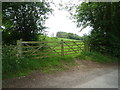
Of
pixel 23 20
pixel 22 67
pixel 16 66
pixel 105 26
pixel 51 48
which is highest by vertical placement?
pixel 23 20

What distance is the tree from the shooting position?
863cm

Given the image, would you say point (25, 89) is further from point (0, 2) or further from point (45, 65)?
point (0, 2)

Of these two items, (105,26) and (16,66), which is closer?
(16,66)

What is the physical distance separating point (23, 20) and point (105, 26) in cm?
793

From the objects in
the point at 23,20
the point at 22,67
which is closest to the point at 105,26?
the point at 23,20

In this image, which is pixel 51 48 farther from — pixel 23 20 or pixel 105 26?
pixel 105 26

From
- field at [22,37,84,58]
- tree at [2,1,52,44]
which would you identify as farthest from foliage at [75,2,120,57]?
tree at [2,1,52,44]

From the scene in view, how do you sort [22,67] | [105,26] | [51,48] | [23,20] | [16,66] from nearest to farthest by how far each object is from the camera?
1. [16,66]
2. [22,67]
3. [51,48]
4. [23,20]
5. [105,26]

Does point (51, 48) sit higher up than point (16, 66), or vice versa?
point (51, 48)

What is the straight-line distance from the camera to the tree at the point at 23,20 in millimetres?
8633

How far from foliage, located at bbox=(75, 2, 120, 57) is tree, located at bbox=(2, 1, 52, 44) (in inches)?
197

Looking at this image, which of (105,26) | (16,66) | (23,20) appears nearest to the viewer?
(16,66)

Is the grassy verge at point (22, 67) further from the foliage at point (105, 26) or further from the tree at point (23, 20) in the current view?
the foliage at point (105, 26)

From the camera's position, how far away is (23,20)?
9.10 metres
